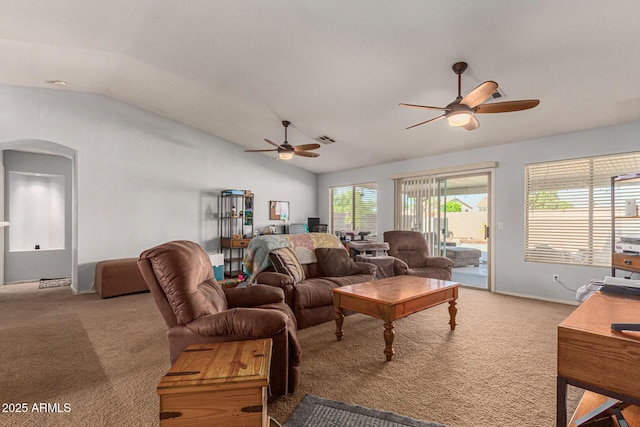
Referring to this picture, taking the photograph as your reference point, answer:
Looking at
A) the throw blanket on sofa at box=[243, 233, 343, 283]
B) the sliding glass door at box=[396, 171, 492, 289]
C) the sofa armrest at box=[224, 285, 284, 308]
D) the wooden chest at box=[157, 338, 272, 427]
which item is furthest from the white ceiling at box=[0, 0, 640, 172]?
the wooden chest at box=[157, 338, 272, 427]

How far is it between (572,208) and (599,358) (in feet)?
13.9

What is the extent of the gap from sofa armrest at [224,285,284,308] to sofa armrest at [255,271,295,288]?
551mm

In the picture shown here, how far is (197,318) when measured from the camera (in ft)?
6.10

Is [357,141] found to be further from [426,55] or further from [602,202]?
[602,202]

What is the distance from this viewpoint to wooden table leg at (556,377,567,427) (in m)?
1.17

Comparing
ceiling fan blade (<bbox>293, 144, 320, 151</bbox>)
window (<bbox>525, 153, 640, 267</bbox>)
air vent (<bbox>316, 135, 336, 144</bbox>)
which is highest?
air vent (<bbox>316, 135, 336, 144</bbox>)

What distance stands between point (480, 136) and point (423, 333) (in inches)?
Result: 125

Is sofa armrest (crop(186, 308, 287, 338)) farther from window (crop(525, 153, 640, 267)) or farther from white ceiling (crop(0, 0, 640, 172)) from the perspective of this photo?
window (crop(525, 153, 640, 267))

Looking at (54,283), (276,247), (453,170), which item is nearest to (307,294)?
(276,247)

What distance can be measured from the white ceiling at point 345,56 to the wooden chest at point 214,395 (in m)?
2.57

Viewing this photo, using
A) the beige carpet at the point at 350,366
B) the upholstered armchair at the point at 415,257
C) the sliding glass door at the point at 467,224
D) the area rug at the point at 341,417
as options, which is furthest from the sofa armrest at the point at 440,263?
the area rug at the point at 341,417

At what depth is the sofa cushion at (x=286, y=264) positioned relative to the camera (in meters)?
3.47

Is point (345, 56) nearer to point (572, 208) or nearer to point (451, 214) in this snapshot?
point (572, 208)

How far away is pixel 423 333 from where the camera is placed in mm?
3129
